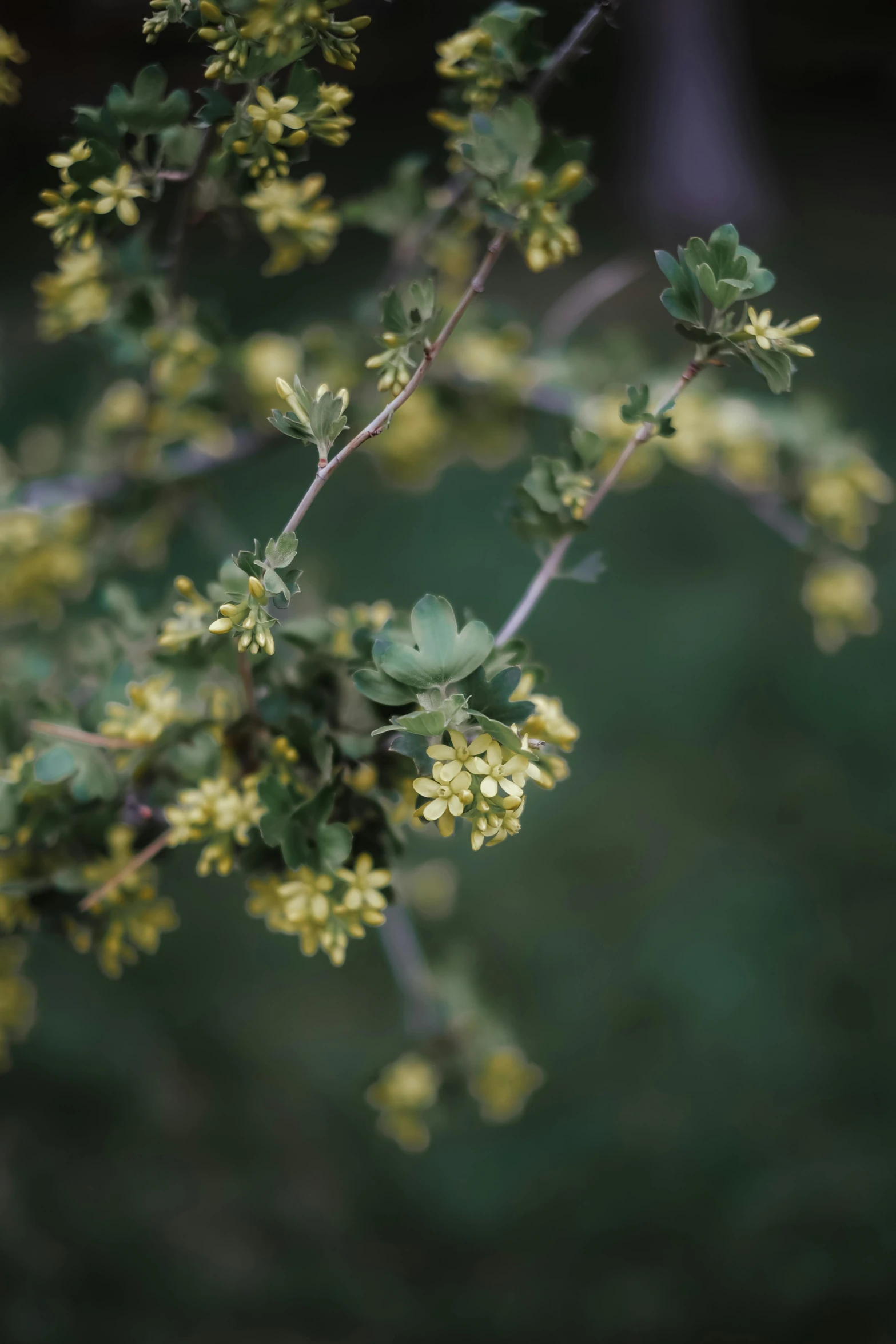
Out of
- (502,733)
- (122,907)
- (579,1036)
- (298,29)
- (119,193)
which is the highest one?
A: (298,29)

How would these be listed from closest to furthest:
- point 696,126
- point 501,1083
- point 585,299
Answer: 1. point 501,1083
2. point 585,299
3. point 696,126

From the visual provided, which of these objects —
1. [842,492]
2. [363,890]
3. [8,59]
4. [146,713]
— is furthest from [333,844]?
[842,492]

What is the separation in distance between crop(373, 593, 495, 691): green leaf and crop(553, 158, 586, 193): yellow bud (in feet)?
1.43

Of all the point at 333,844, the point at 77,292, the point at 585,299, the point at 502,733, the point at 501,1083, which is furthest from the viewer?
the point at 585,299

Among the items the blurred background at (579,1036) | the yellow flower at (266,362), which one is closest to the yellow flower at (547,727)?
the blurred background at (579,1036)

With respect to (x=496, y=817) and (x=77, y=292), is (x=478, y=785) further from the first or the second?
(x=77, y=292)

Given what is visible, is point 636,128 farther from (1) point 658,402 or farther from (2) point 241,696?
(2) point 241,696

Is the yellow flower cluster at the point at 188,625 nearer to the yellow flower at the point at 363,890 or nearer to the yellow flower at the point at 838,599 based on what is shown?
the yellow flower at the point at 363,890

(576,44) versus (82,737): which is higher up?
(576,44)

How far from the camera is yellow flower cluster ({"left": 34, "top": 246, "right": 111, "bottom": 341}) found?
1.12 meters

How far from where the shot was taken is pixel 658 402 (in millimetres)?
1403

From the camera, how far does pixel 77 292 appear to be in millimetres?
1158

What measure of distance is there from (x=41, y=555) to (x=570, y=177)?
35.8 inches

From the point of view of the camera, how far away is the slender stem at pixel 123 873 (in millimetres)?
927
